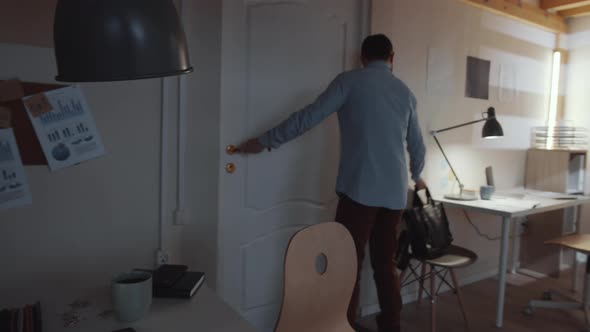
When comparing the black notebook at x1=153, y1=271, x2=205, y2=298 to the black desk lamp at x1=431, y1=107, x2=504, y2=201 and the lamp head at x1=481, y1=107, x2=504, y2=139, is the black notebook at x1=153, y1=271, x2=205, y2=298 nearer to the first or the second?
the black desk lamp at x1=431, y1=107, x2=504, y2=201

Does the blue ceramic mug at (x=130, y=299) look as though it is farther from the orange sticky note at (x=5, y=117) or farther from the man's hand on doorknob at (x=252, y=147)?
the man's hand on doorknob at (x=252, y=147)

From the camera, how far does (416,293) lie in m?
3.12

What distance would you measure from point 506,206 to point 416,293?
2.87ft

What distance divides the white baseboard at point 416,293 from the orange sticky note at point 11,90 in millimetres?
2203

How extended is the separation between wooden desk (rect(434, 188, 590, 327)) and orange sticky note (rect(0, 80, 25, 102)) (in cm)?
251

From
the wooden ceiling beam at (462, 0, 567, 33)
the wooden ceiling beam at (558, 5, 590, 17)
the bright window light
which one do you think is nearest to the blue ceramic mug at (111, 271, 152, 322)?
the wooden ceiling beam at (462, 0, 567, 33)

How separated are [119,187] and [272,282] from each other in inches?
38.0

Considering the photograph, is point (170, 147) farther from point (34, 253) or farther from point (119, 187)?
point (34, 253)

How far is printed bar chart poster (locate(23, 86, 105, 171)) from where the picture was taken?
1718mm

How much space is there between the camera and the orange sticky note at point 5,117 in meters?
1.65

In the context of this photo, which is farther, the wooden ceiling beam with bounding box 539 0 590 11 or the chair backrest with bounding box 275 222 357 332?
the wooden ceiling beam with bounding box 539 0 590 11

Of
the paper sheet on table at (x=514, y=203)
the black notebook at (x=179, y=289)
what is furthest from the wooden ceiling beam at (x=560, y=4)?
the black notebook at (x=179, y=289)

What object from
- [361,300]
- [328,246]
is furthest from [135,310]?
[361,300]

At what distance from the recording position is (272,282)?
7.82ft
